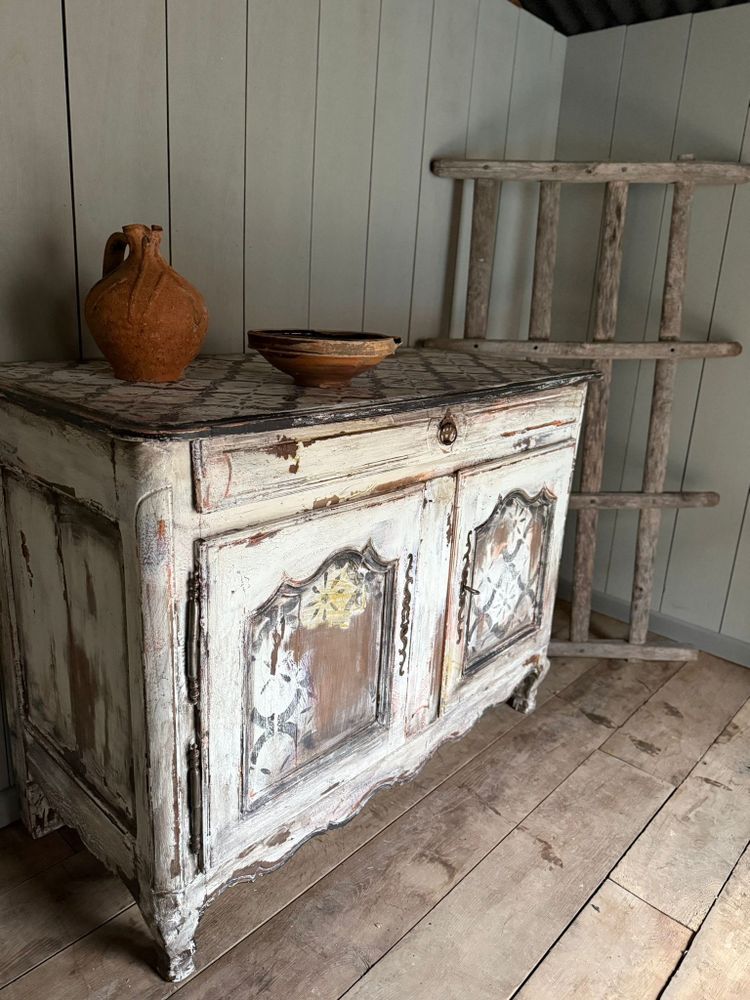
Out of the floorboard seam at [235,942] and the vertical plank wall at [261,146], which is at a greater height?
the vertical plank wall at [261,146]

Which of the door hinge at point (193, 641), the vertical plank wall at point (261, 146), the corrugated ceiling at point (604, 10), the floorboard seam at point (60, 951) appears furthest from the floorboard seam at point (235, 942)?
the corrugated ceiling at point (604, 10)

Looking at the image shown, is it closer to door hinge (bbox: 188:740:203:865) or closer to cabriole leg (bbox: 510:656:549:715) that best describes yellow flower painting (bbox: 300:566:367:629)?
door hinge (bbox: 188:740:203:865)

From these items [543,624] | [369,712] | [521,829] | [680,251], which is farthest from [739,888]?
[680,251]

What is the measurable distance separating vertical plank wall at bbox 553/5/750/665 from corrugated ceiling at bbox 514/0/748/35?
0.11 feet

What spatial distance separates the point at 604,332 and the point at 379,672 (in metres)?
1.30

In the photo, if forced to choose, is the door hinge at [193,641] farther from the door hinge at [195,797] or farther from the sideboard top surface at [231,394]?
the sideboard top surface at [231,394]

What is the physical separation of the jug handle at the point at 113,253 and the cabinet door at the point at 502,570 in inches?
29.3

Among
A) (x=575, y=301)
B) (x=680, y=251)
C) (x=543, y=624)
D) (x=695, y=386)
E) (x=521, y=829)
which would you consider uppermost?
(x=680, y=251)

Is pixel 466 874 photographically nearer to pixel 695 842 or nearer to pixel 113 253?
pixel 695 842

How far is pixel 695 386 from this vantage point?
94.2 inches

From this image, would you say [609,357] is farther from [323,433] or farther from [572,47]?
[323,433]

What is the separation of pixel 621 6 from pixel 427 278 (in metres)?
1.04

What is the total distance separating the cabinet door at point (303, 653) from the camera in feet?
3.76

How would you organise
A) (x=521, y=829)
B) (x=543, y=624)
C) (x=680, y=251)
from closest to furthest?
(x=521, y=829)
(x=543, y=624)
(x=680, y=251)
